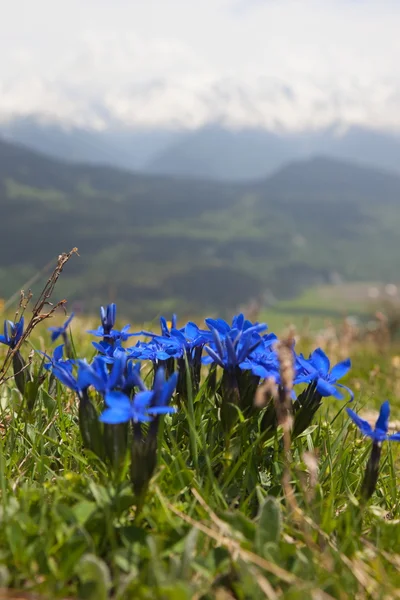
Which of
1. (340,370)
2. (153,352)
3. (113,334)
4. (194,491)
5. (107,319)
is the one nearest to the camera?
(194,491)

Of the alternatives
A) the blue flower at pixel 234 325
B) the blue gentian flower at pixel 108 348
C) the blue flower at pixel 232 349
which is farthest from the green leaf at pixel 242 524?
the blue gentian flower at pixel 108 348

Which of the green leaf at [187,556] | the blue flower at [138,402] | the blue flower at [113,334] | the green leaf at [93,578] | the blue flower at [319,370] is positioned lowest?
the green leaf at [93,578]

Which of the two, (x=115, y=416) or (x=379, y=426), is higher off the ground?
(x=379, y=426)

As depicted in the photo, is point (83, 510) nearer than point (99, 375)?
Yes

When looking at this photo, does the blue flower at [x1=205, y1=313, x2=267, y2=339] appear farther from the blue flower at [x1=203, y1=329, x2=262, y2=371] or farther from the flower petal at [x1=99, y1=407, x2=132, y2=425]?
the flower petal at [x1=99, y1=407, x2=132, y2=425]

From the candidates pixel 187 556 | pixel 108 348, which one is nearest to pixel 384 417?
pixel 187 556

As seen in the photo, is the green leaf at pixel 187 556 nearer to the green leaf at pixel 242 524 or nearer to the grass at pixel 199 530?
the grass at pixel 199 530

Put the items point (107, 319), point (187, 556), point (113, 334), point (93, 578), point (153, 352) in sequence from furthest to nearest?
point (107, 319) < point (113, 334) < point (153, 352) < point (187, 556) < point (93, 578)

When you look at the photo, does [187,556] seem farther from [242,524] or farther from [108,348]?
[108,348]
